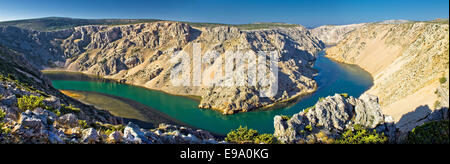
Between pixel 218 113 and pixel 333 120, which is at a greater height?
pixel 333 120

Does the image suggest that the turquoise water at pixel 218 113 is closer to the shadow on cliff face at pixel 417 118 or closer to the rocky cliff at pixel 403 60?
the rocky cliff at pixel 403 60

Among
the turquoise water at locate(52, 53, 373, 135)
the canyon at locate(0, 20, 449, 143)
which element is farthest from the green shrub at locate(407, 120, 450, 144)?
the turquoise water at locate(52, 53, 373, 135)

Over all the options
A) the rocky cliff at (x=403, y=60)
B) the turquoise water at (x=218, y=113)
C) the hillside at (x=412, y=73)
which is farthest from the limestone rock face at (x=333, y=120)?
the turquoise water at (x=218, y=113)

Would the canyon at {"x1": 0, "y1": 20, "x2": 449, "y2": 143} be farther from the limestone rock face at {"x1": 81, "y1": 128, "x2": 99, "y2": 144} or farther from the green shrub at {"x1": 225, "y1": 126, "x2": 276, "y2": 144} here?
the green shrub at {"x1": 225, "y1": 126, "x2": 276, "y2": 144}

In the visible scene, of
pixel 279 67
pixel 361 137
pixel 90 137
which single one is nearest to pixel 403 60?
pixel 279 67

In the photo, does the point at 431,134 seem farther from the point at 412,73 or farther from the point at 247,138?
the point at 412,73
